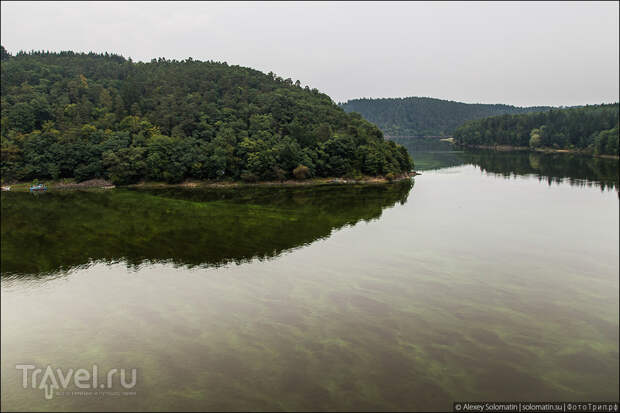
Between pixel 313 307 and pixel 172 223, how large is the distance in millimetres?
28604

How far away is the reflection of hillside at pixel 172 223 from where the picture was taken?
37531mm

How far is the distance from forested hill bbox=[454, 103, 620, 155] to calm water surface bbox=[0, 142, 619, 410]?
335 feet

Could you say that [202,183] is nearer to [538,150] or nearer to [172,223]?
[172,223]

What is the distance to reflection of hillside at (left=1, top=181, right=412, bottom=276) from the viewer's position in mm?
37531

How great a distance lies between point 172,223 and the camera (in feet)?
162

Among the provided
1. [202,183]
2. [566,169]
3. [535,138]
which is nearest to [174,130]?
[202,183]

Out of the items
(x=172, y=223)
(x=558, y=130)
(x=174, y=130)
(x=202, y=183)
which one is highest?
(x=558, y=130)

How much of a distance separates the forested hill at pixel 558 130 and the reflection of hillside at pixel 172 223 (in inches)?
3923

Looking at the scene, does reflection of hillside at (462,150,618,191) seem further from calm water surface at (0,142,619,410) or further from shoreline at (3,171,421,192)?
shoreline at (3,171,421,192)

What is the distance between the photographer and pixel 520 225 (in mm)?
47188

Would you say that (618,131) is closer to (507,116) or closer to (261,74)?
(507,116)

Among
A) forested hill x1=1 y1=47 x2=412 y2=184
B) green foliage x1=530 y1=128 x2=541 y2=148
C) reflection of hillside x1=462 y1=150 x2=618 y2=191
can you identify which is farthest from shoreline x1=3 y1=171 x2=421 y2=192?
Result: green foliage x1=530 y1=128 x2=541 y2=148

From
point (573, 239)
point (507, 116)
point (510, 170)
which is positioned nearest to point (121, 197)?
point (573, 239)

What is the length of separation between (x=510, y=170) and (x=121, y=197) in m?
90.3
